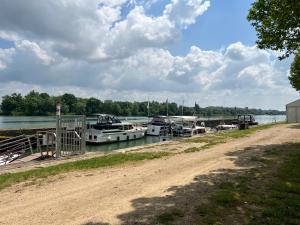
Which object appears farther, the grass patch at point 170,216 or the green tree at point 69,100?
the green tree at point 69,100

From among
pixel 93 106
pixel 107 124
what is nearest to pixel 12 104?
pixel 93 106

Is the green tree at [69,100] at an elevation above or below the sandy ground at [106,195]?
above

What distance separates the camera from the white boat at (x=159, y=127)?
5258 cm

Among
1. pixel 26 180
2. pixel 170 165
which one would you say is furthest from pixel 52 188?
pixel 170 165

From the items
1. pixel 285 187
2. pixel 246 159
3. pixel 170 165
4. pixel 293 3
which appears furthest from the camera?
pixel 246 159

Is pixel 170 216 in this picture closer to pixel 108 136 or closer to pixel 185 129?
pixel 108 136

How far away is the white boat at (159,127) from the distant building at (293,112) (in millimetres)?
20506

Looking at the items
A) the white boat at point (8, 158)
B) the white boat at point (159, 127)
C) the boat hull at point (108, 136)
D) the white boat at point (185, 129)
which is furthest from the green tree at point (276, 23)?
the white boat at point (159, 127)

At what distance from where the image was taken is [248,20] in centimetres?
1593

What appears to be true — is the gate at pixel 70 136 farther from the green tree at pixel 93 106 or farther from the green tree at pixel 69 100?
the green tree at pixel 69 100

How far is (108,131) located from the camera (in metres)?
43.9

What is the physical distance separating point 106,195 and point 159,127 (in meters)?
46.6

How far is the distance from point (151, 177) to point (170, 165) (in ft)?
8.10

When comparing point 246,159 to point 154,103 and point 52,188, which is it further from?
point 154,103
